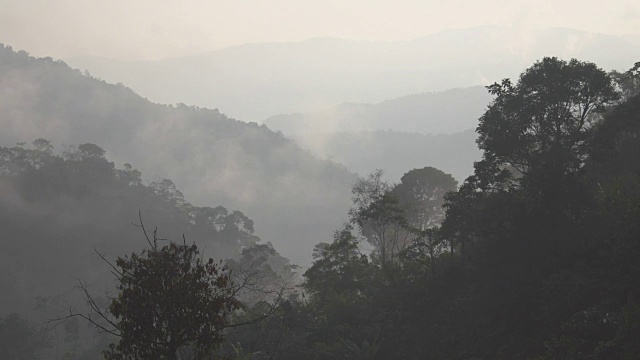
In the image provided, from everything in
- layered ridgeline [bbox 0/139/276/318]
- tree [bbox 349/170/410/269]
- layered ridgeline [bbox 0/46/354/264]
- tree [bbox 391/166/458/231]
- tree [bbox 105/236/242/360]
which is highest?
layered ridgeline [bbox 0/46/354/264]

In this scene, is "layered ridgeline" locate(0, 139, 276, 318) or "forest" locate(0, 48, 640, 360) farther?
"layered ridgeline" locate(0, 139, 276, 318)

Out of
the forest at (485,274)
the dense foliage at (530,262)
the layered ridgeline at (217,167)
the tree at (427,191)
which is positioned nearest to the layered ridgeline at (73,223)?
the forest at (485,274)

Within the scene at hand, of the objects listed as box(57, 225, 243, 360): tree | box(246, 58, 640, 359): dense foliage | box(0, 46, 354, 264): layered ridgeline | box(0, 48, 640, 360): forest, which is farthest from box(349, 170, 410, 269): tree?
box(0, 46, 354, 264): layered ridgeline

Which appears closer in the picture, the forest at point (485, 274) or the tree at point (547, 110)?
the forest at point (485, 274)

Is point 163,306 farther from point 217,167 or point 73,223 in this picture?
point 217,167

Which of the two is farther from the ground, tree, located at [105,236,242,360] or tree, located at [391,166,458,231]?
tree, located at [391,166,458,231]

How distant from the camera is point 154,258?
321 inches

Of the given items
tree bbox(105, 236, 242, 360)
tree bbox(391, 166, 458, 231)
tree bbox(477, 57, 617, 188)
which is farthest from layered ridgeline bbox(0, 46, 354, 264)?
tree bbox(105, 236, 242, 360)

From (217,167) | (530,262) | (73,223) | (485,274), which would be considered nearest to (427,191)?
(485,274)

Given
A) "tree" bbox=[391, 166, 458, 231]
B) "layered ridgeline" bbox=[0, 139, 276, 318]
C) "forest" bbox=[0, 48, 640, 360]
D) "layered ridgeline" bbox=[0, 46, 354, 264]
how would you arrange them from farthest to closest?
"layered ridgeline" bbox=[0, 46, 354, 264] < "layered ridgeline" bbox=[0, 139, 276, 318] < "tree" bbox=[391, 166, 458, 231] < "forest" bbox=[0, 48, 640, 360]

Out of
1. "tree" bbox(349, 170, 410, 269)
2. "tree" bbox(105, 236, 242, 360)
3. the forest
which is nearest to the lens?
"tree" bbox(105, 236, 242, 360)

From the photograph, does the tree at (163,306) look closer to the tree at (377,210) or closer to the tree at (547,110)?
the tree at (547,110)

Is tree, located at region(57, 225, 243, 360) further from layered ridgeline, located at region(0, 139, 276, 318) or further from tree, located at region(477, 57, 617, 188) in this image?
layered ridgeline, located at region(0, 139, 276, 318)

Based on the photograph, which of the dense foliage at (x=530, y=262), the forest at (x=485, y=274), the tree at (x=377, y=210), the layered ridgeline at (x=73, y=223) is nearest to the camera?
the forest at (x=485, y=274)
